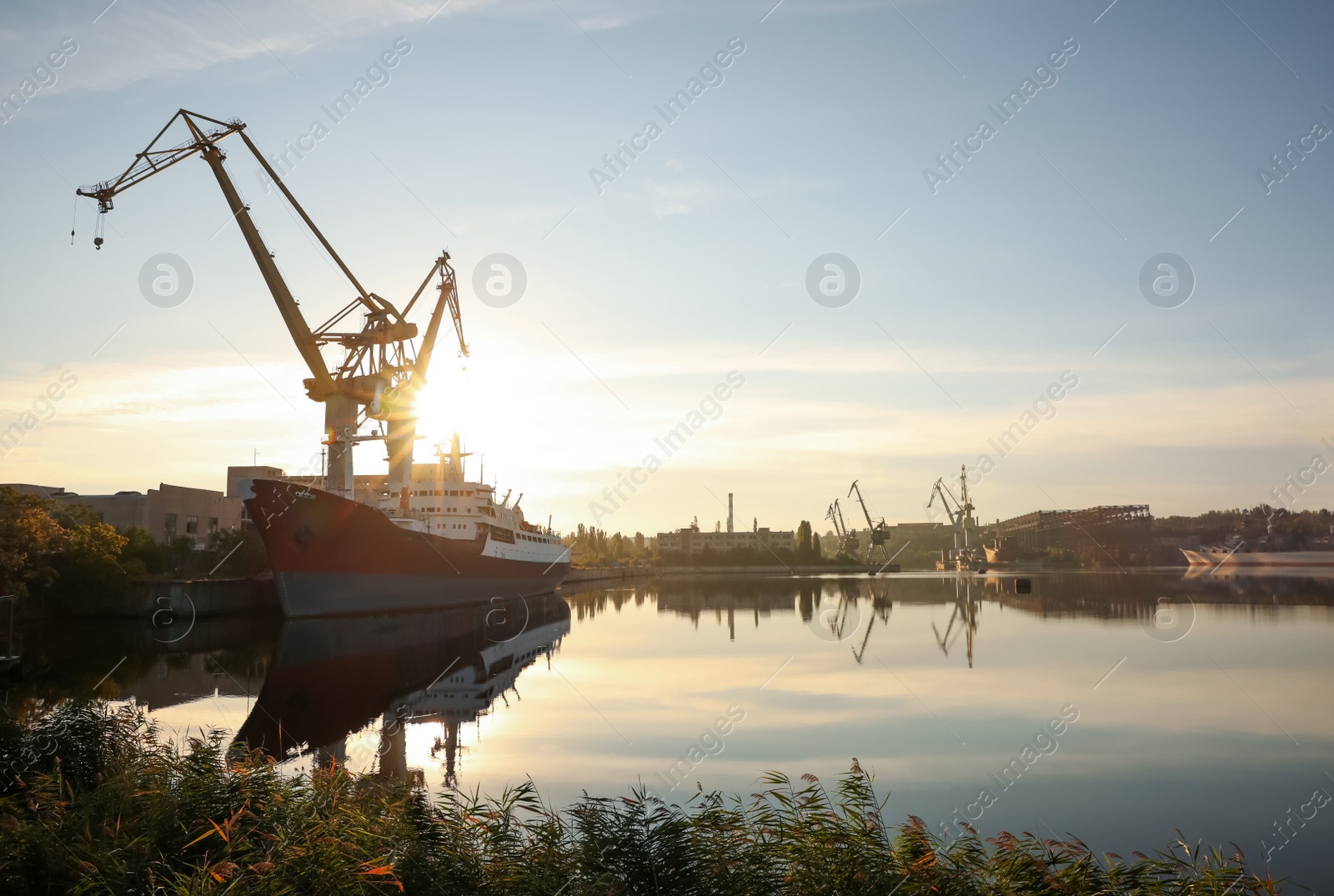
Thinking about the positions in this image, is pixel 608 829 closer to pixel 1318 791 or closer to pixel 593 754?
pixel 593 754

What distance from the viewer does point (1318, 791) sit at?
1144cm

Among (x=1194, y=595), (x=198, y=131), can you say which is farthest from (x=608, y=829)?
(x=1194, y=595)

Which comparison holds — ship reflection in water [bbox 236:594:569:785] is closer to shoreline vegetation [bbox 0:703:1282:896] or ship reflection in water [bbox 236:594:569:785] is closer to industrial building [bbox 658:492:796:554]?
shoreline vegetation [bbox 0:703:1282:896]

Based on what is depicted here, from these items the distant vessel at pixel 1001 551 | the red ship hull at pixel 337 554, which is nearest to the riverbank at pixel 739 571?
the distant vessel at pixel 1001 551

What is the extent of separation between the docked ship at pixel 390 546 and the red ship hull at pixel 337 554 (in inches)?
1.3

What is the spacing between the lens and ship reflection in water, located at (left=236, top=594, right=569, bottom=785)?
1422 cm

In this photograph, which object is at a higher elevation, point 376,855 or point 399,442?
point 399,442

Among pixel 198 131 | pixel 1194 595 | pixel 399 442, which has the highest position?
pixel 198 131

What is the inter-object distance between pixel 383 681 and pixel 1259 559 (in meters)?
118

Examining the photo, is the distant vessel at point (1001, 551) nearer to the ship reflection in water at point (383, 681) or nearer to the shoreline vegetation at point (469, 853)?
the ship reflection in water at point (383, 681)

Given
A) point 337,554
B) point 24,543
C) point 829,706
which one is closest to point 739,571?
point 337,554

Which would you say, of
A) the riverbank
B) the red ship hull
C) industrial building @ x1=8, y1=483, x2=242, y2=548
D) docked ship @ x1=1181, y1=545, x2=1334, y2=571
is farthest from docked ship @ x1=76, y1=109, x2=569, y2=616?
docked ship @ x1=1181, y1=545, x2=1334, y2=571

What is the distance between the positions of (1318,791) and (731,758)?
737cm

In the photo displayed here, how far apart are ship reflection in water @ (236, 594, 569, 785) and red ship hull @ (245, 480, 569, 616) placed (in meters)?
1.07
